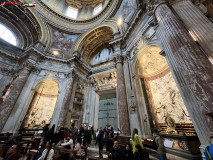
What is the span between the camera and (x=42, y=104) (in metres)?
11.4

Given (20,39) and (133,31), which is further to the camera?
(20,39)

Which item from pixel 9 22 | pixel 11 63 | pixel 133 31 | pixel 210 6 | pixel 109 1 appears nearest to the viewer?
pixel 210 6

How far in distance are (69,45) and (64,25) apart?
12.0 ft

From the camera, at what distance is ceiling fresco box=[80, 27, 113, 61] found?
12039 millimetres

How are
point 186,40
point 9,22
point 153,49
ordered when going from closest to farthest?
point 186,40 → point 153,49 → point 9,22

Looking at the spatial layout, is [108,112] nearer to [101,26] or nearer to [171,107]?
[171,107]

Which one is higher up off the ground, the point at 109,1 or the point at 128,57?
the point at 109,1

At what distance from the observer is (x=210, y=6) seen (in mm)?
3877

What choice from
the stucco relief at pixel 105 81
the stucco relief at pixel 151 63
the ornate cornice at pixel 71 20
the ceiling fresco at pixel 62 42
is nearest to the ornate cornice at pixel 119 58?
the stucco relief at pixel 151 63

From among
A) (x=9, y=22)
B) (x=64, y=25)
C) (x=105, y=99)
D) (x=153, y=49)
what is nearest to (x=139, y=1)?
(x=153, y=49)

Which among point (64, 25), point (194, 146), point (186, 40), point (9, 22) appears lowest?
point (194, 146)

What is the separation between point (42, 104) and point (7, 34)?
898 centimetres

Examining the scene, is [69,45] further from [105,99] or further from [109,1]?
[105,99]

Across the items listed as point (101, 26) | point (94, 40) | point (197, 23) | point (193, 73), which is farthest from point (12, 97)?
point (197, 23)
